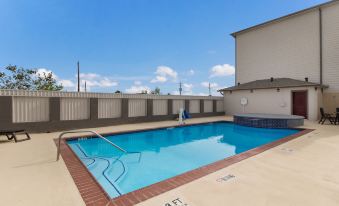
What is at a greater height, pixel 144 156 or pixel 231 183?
pixel 231 183

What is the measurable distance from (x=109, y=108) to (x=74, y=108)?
209cm

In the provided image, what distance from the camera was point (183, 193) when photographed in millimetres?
2969

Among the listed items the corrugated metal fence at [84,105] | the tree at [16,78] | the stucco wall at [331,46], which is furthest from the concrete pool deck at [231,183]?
the tree at [16,78]

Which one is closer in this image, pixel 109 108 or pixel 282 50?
pixel 109 108

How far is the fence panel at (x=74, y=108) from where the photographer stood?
34.0 feet

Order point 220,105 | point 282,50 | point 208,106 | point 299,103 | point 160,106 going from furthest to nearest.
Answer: point 220,105 < point 208,106 < point 282,50 < point 160,106 < point 299,103

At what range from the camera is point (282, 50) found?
1697cm

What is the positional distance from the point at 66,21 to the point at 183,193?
2113cm

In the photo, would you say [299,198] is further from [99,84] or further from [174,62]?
[99,84]

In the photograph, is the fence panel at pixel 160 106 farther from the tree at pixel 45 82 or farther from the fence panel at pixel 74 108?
the tree at pixel 45 82

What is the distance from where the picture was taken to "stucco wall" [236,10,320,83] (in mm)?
15367

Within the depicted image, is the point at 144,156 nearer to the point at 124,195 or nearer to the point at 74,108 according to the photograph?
the point at 124,195

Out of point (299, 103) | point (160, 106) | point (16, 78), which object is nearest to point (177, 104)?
point (160, 106)

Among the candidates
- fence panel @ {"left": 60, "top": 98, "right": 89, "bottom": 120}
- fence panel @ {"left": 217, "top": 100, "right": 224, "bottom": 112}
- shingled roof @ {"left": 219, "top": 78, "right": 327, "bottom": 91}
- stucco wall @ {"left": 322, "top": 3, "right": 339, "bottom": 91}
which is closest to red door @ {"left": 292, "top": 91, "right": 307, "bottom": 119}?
shingled roof @ {"left": 219, "top": 78, "right": 327, "bottom": 91}
